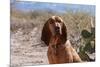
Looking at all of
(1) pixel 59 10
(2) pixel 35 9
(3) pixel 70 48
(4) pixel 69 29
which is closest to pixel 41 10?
(2) pixel 35 9

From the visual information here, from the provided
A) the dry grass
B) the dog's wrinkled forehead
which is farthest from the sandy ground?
the dog's wrinkled forehead

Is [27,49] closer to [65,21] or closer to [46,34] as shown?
[46,34]

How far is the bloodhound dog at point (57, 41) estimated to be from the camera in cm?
217

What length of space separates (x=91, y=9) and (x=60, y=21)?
0.42m

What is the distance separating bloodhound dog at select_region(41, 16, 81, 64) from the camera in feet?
7.12

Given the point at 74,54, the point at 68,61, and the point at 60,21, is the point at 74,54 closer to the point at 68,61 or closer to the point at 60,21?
the point at 68,61

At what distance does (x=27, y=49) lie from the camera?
2.10 metres

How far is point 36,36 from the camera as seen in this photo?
6.98 ft

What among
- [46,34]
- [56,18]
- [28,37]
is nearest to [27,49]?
[28,37]

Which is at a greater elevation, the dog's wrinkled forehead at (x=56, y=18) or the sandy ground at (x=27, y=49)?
the dog's wrinkled forehead at (x=56, y=18)

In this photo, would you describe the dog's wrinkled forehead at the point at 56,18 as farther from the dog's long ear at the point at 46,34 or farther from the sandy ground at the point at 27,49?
the sandy ground at the point at 27,49

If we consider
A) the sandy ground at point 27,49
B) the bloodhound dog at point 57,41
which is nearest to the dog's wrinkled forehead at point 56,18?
the bloodhound dog at point 57,41

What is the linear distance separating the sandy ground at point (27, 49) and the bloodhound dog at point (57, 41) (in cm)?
7

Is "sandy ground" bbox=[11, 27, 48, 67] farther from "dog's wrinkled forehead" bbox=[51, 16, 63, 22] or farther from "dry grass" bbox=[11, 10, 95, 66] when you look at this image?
"dog's wrinkled forehead" bbox=[51, 16, 63, 22]
